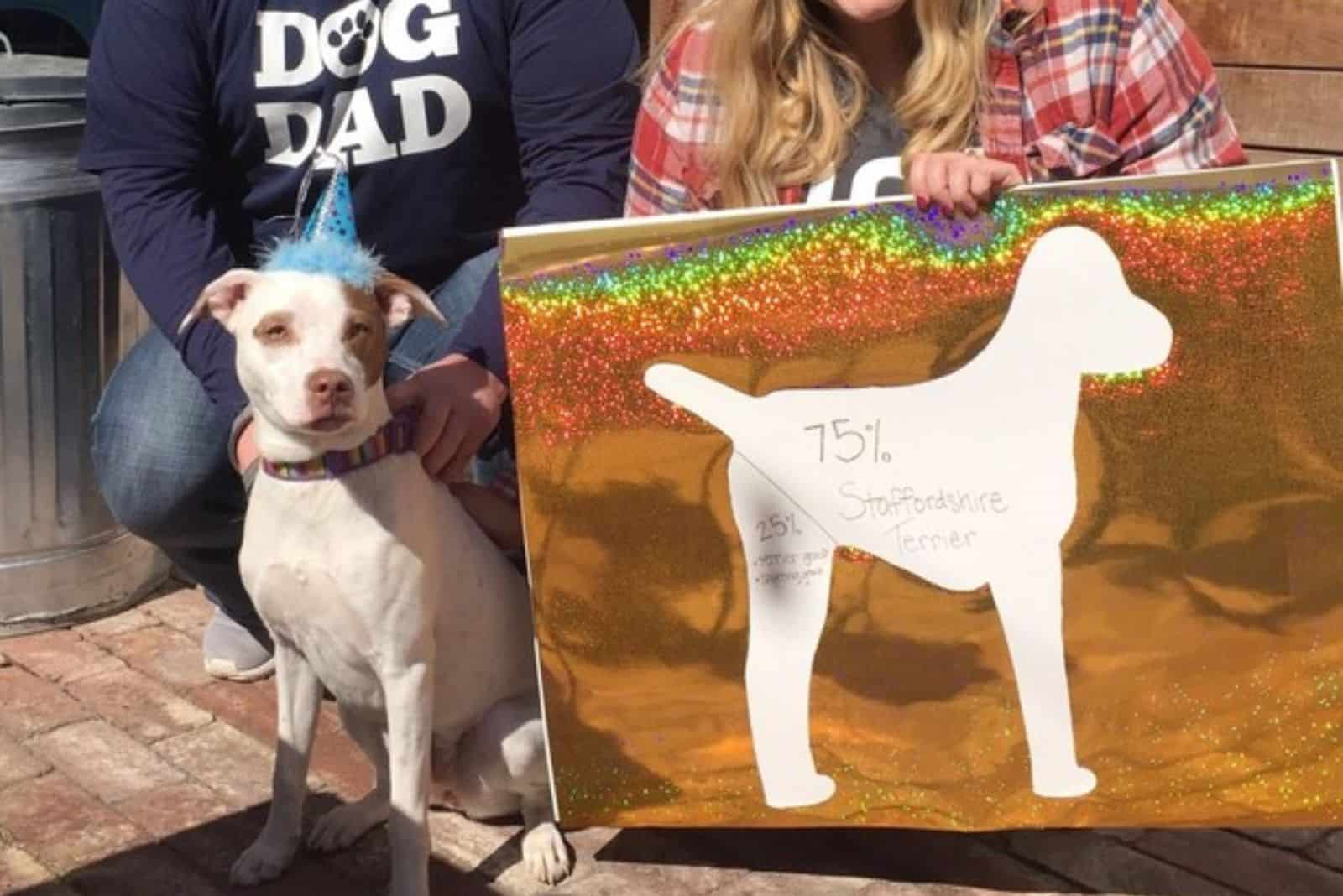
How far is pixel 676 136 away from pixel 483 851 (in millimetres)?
1310

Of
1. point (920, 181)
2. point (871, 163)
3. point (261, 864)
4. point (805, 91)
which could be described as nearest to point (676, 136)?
point (805, 91)

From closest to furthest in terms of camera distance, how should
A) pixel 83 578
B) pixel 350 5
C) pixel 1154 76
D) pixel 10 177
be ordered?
1. pixel 1154 76
2. pixel 350 5
3. pixel 10 177
4. pixel 83 578

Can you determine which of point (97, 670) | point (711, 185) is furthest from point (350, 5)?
point (97, 670)

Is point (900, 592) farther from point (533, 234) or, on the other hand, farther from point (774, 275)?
point (533, 234)

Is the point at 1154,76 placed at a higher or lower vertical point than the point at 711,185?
higher

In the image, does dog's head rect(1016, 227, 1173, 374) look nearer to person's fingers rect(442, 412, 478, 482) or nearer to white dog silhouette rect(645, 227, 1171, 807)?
white dog silhouette rect(645, 227, 1171, 807)

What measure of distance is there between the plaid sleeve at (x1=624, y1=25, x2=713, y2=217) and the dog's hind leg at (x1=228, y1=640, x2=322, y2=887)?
984 millimetres

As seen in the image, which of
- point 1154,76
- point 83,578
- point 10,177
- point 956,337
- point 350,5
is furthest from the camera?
point 83,578

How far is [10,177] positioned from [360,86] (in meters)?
1.11

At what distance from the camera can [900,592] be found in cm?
276

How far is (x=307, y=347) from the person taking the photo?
99.9 inches

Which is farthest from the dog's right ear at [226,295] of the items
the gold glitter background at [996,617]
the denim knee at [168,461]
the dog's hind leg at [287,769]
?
the denim knee at [168,461]

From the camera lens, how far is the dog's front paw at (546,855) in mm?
2986

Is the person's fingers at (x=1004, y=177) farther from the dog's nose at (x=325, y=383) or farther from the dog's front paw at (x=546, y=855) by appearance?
the dog's front paw at (x=546, y=855)
